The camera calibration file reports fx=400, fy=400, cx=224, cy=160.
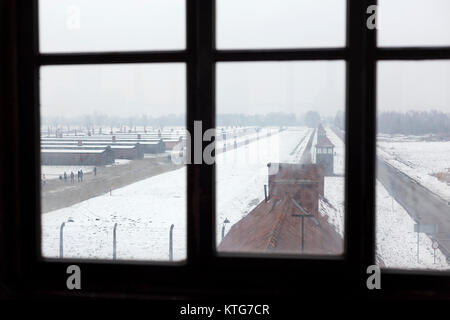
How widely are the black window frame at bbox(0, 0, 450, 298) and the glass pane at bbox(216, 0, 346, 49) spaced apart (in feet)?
0.13

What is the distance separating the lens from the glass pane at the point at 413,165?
1.46m

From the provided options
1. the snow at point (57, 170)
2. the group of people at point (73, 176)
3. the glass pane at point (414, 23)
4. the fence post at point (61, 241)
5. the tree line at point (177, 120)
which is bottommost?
the fence post at point (61, 241)

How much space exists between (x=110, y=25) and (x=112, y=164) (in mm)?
556

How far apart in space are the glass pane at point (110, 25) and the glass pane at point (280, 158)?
10.5 inches

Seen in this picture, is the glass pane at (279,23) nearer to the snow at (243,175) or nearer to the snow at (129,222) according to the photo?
the snow at (243,175)

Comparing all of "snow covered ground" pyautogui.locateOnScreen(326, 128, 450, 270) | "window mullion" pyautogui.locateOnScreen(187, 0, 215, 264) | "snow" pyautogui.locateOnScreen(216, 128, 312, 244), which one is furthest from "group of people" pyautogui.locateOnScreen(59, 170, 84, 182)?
"snow covered ground" pyautogui.locateOnScreen(326, 128, 450, 270)

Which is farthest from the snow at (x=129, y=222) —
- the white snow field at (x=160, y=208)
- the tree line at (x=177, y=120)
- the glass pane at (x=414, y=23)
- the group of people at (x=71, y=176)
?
the glass pane at (x=414, y=23)

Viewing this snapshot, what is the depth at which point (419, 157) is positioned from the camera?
149 centimetres

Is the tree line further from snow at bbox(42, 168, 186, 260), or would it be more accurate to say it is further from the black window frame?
snow at bbox(42, 168, 186, 260)

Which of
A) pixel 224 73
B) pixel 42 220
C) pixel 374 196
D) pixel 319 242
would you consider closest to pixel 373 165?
pixel 374 196

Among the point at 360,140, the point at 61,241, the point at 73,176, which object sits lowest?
the point at 61,241

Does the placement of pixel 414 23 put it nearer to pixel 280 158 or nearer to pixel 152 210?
pixel 280 158

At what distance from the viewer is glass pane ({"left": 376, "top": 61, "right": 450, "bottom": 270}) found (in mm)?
1463

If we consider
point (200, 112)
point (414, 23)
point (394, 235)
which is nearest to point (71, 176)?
point (200, 112)
